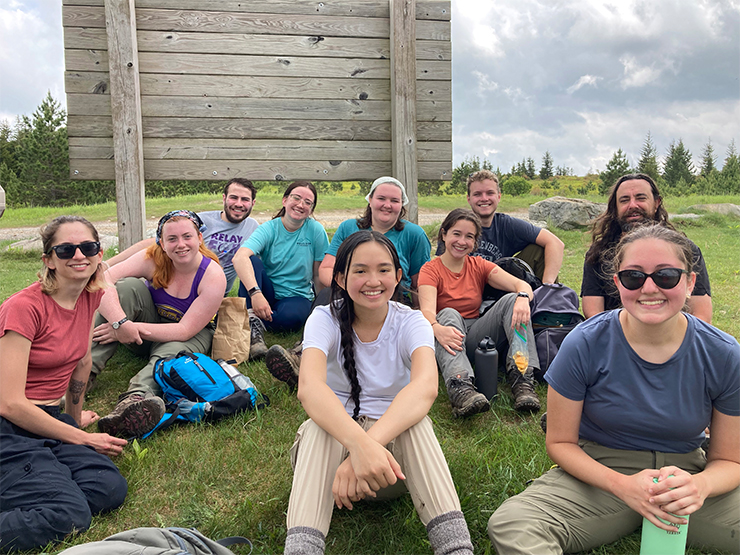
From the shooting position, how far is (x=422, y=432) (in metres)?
2.38

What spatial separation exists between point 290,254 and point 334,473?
3316 millimetres

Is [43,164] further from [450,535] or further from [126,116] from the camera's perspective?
[450,535]

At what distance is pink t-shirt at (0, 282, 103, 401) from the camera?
112 inches

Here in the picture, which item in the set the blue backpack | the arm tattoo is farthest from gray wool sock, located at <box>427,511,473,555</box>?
the arm tattoo

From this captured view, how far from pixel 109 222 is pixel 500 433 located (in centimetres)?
1799

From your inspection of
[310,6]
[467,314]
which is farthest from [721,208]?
[467,314]

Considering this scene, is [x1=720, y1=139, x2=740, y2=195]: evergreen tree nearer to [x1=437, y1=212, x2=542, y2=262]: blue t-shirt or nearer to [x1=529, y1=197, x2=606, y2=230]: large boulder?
[x1=529, y1=197, x2=606, y2=230]: large boulder

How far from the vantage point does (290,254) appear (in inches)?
213

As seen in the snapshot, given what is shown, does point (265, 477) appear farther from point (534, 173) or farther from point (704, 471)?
point (534, 173)

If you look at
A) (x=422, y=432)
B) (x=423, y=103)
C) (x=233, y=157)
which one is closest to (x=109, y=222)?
(x=233, y=157)

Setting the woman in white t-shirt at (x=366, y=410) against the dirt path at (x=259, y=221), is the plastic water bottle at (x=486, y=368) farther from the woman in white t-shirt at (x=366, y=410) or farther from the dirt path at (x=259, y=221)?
the dirt path at (x=259, y=221)

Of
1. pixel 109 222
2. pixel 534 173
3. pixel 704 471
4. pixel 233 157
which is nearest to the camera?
pixel 704 471

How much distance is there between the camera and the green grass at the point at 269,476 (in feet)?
8.44

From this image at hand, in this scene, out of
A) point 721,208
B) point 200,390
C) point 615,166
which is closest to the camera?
point 200,390
